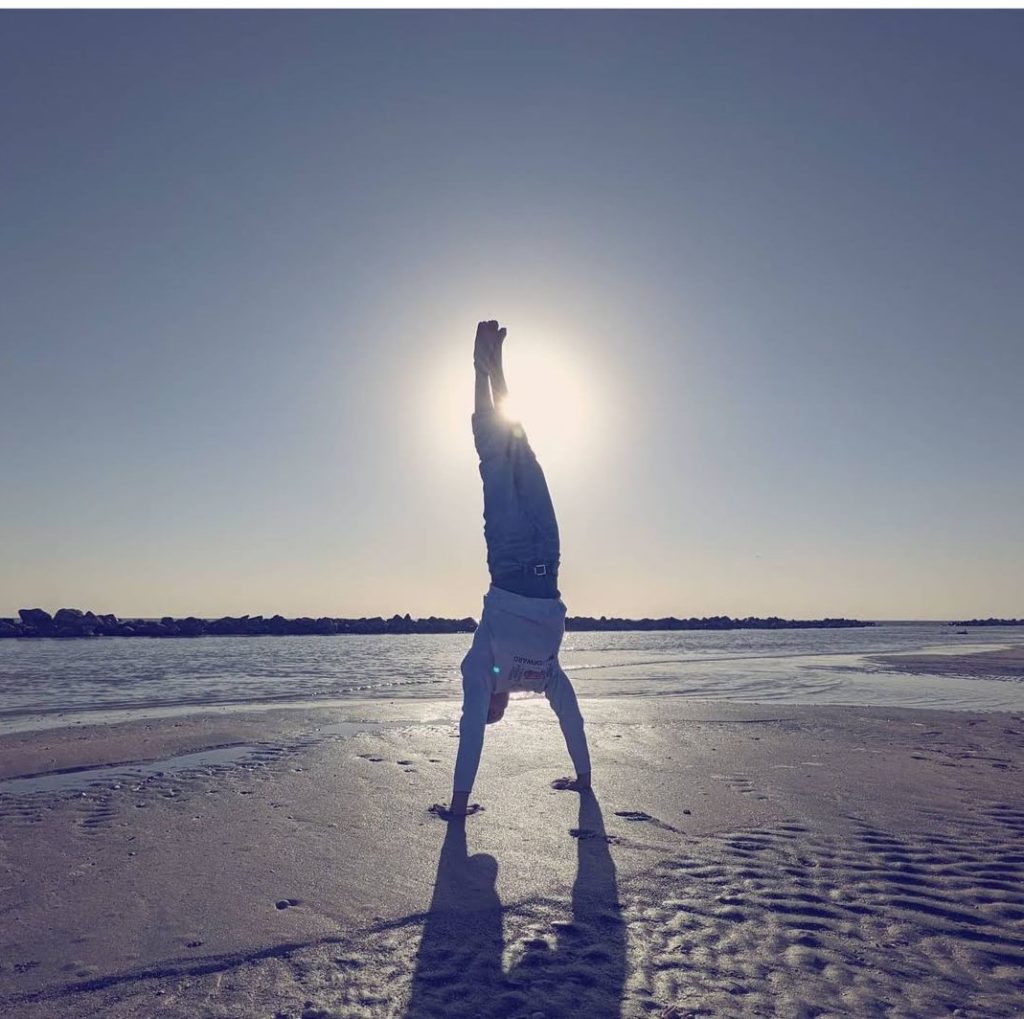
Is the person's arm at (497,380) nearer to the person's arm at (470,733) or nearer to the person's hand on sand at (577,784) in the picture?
the person's arm at (470,733)

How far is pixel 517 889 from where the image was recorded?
3.45 meters

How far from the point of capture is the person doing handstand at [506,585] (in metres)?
4.84

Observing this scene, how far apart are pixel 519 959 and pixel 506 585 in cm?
254

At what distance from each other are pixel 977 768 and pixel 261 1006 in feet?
20.7

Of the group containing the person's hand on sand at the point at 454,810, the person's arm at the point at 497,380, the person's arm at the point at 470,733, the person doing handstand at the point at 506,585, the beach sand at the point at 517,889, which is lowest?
the beach sand at the point at 517,889

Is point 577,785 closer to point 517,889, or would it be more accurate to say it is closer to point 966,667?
point 517,889

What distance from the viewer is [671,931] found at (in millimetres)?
2936

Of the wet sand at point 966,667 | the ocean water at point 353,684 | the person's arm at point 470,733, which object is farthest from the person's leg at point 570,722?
the wet sand at point 966,667

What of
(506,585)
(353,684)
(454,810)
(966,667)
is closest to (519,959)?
(454,810)

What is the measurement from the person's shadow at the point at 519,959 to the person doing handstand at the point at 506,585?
127cm

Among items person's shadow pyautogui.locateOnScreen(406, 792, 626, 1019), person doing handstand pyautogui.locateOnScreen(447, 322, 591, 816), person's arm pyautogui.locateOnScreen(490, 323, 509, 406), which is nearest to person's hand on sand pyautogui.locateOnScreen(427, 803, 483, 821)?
person doing handstand pyautogui.locateOnScreen(447, 322, 591, 816)

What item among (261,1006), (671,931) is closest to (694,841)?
(671,931)

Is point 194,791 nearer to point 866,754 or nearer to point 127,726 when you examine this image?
point 127,726

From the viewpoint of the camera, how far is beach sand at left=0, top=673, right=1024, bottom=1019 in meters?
2.47
